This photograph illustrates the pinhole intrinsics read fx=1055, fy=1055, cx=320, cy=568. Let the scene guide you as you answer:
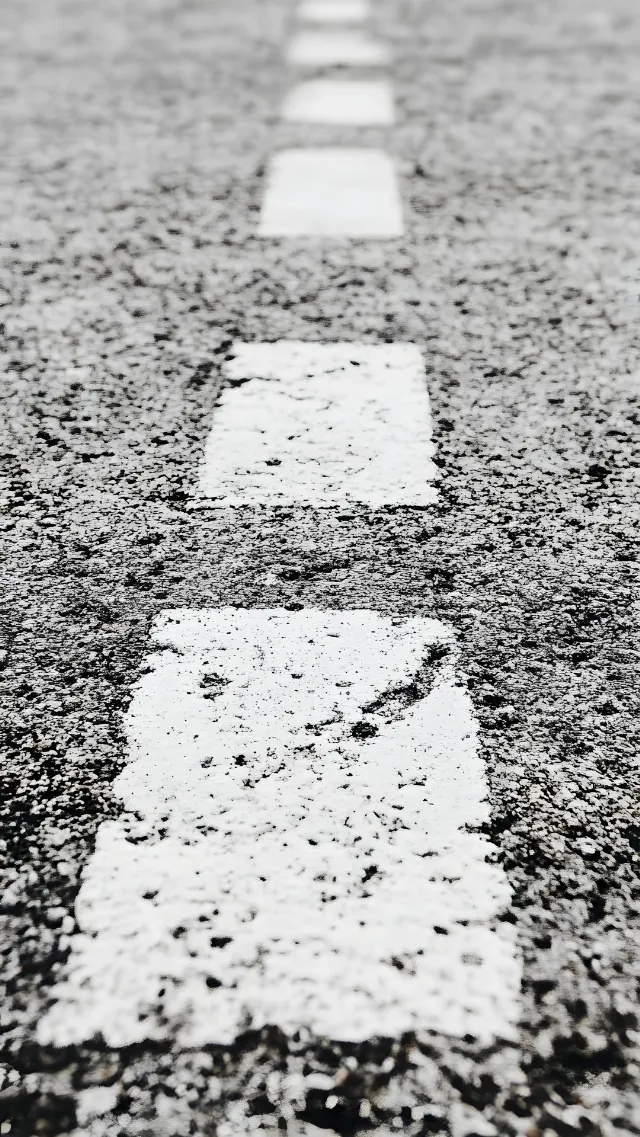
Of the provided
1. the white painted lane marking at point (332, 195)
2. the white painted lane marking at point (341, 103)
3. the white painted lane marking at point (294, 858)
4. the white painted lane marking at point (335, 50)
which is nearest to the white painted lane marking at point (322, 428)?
the white painted lane marking at point (294, 858)

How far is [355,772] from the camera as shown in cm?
111

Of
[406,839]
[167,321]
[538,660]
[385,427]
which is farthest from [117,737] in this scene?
[167,321]

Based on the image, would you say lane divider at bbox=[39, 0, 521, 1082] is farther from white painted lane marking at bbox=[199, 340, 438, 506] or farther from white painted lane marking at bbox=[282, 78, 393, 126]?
white painted lane marking at bbox=[282, 78, 393, 126]

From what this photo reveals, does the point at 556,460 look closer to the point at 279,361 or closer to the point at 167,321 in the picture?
Result: the point at 279,361

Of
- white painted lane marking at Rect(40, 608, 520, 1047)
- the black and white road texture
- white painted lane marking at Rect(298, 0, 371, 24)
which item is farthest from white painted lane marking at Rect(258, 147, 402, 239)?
white painted lane marking at Rect(298, 0, 371, 24)

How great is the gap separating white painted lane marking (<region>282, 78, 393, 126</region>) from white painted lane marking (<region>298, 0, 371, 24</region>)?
908 millimetres

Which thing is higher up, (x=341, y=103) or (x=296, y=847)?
(x=341, y=103)

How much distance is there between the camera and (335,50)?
3.66 metres

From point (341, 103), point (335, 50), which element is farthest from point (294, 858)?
point (335, 50)

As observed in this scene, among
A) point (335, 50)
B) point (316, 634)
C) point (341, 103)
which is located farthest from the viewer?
point (335, 50)

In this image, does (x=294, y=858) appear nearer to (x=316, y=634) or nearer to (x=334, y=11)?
(x=316, y=634)

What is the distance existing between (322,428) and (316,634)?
0.49m

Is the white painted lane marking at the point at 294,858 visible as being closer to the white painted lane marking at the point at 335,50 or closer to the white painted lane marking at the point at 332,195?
the white painted lane marking at the point at 332,195

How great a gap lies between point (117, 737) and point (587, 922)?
53cm
